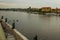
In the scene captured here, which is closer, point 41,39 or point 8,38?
point 8,38

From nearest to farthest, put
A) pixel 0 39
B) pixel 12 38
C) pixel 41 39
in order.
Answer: pixel 0 39, pixel 12 38, pixel 41 39

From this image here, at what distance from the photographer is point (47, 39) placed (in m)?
25.4

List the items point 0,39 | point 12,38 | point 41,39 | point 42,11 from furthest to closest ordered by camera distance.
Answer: point 42,11 → point 41,39 → point 12,38 → point 0,39

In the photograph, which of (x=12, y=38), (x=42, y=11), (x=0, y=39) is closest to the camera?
(x=0, y=39)

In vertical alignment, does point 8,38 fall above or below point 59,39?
above

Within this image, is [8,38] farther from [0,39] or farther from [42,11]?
[42,11]

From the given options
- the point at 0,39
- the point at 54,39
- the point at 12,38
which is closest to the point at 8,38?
the point at 12,38

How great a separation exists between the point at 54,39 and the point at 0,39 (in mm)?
14336

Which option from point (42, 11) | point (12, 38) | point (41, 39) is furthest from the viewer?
point (42, 11)

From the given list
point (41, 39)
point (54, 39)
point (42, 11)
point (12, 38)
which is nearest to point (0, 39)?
point (12, 38)

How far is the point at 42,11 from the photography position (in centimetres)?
18125

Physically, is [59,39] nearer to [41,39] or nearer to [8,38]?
[41,39]

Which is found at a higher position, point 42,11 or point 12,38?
point 12,38

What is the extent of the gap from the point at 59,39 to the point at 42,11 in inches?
6146
